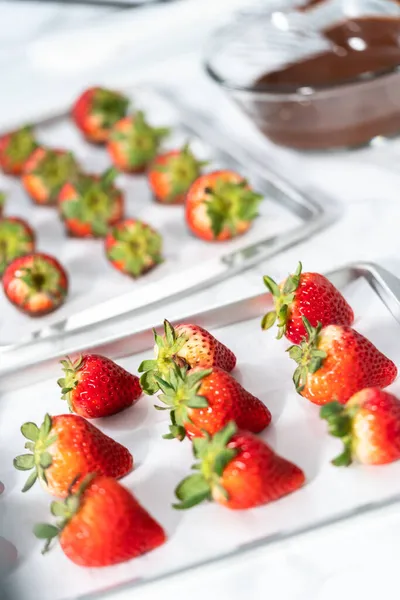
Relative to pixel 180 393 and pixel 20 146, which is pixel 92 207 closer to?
pixel 20 146

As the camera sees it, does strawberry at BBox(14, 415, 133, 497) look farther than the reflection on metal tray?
No

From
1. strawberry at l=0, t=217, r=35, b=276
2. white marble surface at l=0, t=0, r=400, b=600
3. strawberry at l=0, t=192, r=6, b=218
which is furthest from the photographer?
strawberry at l=0, t=192, r=6, b=218

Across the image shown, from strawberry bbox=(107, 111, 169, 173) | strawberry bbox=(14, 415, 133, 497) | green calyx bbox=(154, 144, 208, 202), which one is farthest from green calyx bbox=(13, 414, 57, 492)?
strawberry bbox=(107, 111, 169, 173)

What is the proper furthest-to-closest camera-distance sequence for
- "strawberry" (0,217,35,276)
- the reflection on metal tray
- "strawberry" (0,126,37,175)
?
"strawberry" (0,126,37,175)
"strawberry" (0,217,35,276)
the reflection on metal tray

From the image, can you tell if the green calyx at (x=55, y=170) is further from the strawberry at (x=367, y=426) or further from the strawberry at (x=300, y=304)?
the strawberry at (x=367, y=426)

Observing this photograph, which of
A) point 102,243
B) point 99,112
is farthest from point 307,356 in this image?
point 99,112

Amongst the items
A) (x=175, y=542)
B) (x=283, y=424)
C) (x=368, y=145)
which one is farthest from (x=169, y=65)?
(x=175, y=542)

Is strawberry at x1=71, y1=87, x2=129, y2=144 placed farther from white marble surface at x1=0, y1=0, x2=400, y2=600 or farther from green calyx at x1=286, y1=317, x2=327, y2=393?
green calyx at x1=286, y1=317, x2=327, y2=393

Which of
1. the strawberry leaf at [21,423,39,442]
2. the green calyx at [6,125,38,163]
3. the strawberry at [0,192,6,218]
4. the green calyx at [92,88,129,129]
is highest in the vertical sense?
the strawberry leaf at [21,423,39,442]
